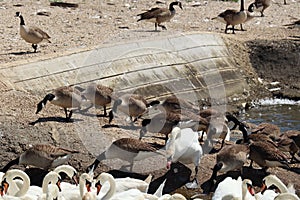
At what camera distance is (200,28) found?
775 inches

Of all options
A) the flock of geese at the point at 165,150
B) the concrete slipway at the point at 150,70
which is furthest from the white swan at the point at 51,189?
the concrete slipway at the point at 150,70

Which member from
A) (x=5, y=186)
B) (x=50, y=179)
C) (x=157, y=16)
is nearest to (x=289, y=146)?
(x=50, y=179)

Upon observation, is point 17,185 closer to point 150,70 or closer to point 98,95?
point 98,95

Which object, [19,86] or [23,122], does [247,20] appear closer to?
[19,86]

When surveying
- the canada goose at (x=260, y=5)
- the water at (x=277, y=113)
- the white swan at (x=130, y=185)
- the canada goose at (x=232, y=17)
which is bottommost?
the water at (x=277, y=113)

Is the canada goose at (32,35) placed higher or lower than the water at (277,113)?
higher

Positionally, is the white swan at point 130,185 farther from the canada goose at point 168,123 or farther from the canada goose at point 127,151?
the canada goose at point 168,123

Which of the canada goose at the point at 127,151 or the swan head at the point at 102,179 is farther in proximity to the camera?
the canada goose at the point at 127,151

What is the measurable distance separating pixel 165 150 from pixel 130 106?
1928 mm

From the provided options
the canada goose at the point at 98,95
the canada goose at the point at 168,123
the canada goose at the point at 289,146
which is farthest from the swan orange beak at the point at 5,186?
the canada goose at the point at 289,146

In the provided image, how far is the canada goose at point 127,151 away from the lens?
35.8 ft

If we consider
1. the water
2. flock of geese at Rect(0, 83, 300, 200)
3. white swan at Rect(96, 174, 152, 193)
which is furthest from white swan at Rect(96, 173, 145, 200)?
the water

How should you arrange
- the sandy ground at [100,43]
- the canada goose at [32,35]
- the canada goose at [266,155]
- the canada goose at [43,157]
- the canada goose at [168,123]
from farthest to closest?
the canada goose at [32,35]
the canada goose at [168,123]
the sandy ground at [100,43]
the canada goose at [266,155]
the canada goose at [43,157]

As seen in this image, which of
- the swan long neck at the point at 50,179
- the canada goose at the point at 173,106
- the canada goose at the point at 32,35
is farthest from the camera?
the canada goose at the point at 32,35
